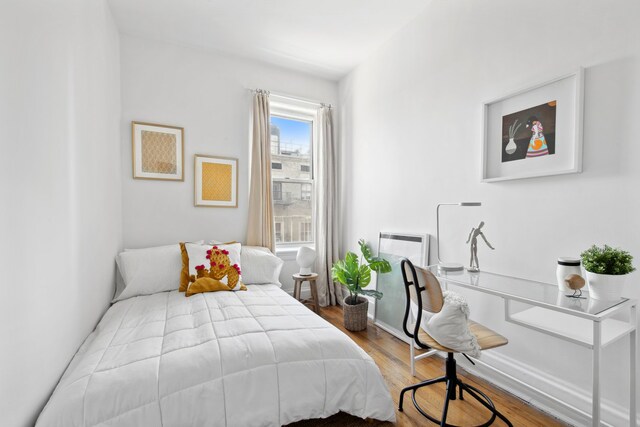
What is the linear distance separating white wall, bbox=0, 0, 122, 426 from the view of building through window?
1887 mm

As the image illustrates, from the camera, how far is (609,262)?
1.33 metres

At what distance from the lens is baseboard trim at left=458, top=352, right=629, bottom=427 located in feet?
4.98

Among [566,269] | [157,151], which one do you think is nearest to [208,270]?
[157,151]

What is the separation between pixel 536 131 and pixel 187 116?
3046 millimetres

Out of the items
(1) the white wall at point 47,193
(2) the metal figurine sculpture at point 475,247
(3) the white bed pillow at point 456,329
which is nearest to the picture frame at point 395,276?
(2) the metal figurine sculpture at point 475,247

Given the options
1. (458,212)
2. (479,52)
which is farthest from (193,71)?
(458,212)

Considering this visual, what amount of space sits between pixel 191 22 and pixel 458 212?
9.40 feet

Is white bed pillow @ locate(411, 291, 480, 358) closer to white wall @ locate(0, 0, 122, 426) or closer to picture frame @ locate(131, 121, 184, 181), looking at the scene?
white wall @ locate(0, 0, 122, 426)

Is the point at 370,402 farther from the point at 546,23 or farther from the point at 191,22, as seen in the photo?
the point at 191,22

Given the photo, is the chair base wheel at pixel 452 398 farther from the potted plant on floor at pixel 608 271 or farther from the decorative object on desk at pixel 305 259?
the decorative object on desk at pixel 305 259

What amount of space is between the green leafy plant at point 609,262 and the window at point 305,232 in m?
2.91

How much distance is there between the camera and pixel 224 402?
1.32 m

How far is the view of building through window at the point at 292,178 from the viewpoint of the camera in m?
3.74

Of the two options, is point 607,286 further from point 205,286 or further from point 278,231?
point 278,231
